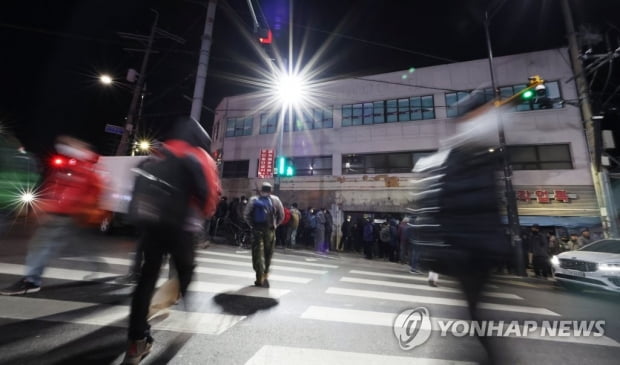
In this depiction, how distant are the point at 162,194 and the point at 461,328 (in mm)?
3363

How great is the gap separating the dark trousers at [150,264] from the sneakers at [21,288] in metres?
2.56

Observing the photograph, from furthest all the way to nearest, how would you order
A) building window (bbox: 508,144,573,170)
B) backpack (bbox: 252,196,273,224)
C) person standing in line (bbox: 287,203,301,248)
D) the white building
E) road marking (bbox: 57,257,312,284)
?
building window (bbox: 508,144,573,170) < the white building < person standing in line (bbox: 287,203,301,248) < road marking (bbox: 57,257,312,284) < backpack (bbox: 252,196,273,224)

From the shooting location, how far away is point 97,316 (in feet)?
8.93

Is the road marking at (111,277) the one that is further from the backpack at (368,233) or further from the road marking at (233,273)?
the backpack at (368,233)

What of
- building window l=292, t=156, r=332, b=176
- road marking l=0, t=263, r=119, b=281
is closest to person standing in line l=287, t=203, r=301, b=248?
building window l=292, t=156, r=332, b=176

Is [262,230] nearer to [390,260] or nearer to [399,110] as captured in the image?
[390,260]

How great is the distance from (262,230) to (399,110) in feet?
56.2

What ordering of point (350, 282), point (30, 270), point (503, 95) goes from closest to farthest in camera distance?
1. point (30, 270)
2. point (350, 282)
3. point (503, 95)

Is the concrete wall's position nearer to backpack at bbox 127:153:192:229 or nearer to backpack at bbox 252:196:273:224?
backpack at bbox 252:196:273:224

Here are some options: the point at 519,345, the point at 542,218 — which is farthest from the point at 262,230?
the point at 542,218

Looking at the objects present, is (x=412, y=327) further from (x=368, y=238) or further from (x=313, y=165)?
(x=313, y=165)

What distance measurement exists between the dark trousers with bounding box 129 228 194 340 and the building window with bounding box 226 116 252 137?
2237cm

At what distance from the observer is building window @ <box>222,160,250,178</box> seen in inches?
895

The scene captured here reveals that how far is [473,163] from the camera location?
2016 mm
